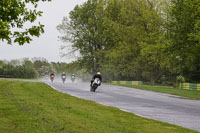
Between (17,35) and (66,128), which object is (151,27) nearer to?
(17,35)

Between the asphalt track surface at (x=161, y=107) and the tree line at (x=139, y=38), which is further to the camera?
the tree line at (x=139, y=38)

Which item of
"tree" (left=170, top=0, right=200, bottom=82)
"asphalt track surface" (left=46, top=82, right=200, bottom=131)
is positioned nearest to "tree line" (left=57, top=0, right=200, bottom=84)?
"tree" (left=170, top=0, right=200, bottom=82)

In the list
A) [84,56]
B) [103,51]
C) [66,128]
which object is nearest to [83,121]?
[66,128]

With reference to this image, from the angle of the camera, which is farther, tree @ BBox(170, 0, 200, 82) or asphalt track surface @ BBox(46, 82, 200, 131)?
tree @ BBox(170, 0, 200, 82)

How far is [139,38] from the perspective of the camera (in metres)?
55.1

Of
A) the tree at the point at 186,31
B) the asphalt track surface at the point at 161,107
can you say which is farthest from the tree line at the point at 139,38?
the asphalt track surface at the point at 161,107

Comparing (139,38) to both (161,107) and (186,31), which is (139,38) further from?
(161,107)

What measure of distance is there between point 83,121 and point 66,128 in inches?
58.6

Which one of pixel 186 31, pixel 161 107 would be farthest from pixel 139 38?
pixel 161 107

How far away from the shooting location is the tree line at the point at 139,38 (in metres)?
36.7

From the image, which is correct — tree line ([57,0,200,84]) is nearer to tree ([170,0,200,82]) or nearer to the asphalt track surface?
tree ([170,0,200,82])

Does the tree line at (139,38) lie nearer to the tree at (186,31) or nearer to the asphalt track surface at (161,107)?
the tree at (186,31)

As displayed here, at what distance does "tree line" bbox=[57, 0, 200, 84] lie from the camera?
3666cm

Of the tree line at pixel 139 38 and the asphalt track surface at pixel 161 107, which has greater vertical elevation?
the tree line at pixel 139 38
